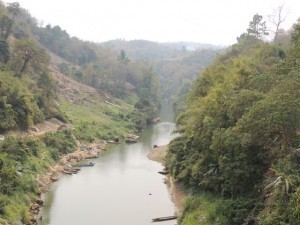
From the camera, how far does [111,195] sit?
35.5 metres

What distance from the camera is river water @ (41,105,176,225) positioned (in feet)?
98.4

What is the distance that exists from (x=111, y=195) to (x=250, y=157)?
15074 mm

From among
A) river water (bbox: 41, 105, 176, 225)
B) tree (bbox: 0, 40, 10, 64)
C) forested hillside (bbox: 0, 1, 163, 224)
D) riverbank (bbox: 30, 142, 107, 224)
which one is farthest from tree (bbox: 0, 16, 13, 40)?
river water (bbox: 41, 105, 176, 225)

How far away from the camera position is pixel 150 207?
32906 mm

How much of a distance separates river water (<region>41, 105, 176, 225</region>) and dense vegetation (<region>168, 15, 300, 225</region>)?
376cm

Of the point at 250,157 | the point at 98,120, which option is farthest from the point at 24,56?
the point at 250,157

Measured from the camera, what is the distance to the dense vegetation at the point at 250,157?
2059 centimetres

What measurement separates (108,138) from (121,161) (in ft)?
43.2

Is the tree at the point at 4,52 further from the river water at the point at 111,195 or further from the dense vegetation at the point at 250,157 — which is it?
the dense vegetation at the point at 250,157

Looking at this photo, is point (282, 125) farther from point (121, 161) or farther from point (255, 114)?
point (121, 161)

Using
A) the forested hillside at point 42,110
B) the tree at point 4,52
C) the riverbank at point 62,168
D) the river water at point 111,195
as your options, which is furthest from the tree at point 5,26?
the river water at point 111,195

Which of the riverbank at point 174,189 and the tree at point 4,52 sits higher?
the tree at point 4,52

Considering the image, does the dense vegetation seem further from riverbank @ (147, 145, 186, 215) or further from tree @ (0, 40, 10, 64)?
tree @ (0, 40, 10, 64)

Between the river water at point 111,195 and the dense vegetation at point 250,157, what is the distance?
3764 mm
